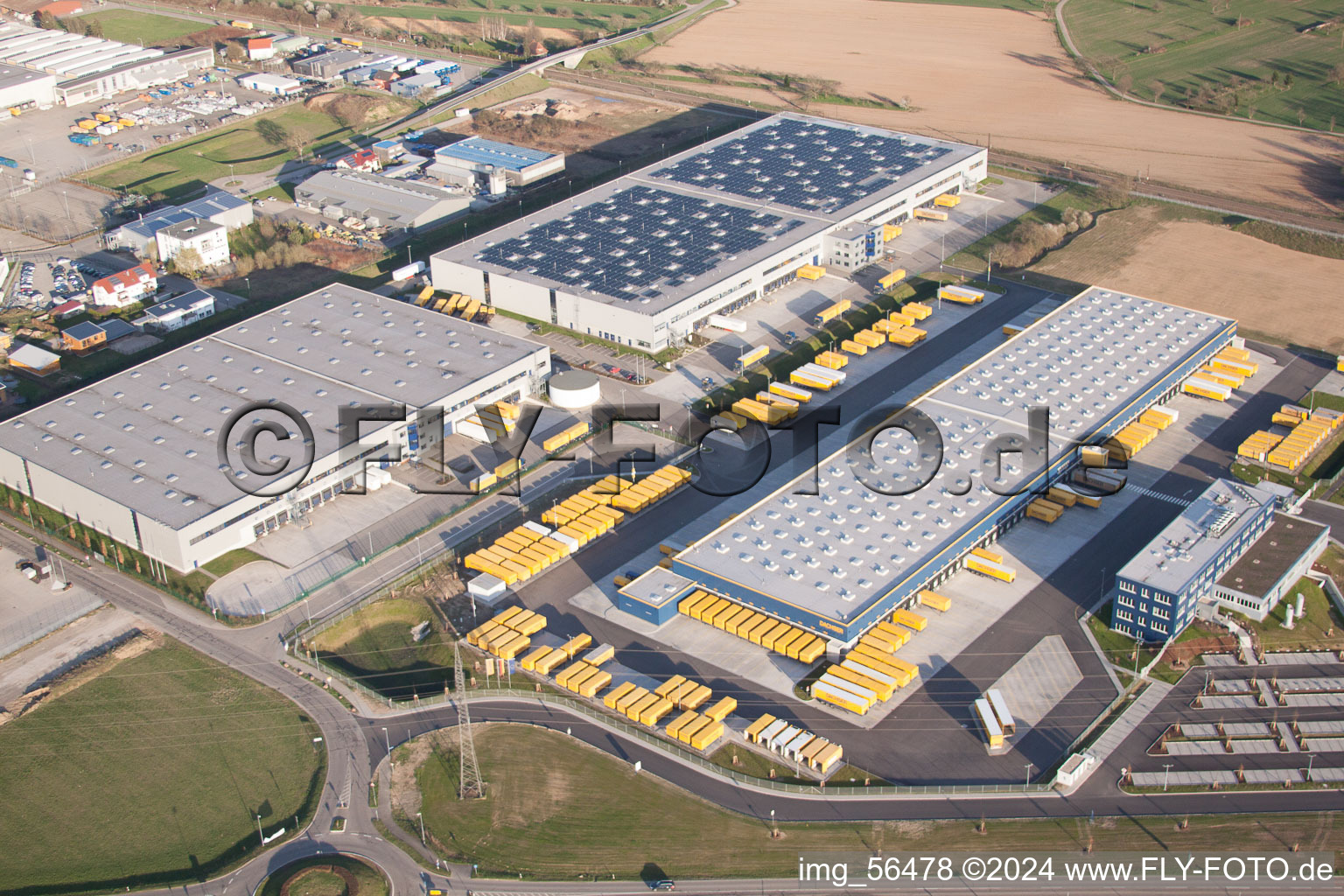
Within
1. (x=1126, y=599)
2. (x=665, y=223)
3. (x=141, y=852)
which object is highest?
(x=665, y=223)

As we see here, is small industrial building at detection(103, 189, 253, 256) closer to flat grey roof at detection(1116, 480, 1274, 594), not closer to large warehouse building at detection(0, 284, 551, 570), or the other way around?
large warehouse building at detection(0, 284, 551, 570)

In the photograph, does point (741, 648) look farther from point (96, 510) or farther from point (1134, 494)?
point (96, 510)

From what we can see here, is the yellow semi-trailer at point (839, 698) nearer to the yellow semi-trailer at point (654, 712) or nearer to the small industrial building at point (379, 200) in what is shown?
the yellow semi-trailer at point (654, 712)

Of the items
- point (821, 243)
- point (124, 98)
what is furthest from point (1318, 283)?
point (124, 98)

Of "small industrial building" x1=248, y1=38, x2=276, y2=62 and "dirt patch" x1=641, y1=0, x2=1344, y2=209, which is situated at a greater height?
"small industrial building" x1=248, y1=38, x2=276, y2=62

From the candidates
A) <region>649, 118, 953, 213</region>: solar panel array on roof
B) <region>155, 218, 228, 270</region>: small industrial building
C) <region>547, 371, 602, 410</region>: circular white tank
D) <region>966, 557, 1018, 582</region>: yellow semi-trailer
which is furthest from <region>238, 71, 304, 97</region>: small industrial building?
<region>966, 557, 1018, 582</region>: yellow semi-trailer

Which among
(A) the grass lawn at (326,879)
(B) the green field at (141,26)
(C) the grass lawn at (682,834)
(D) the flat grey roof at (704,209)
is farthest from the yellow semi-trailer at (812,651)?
(B) the green field at (141,26)
